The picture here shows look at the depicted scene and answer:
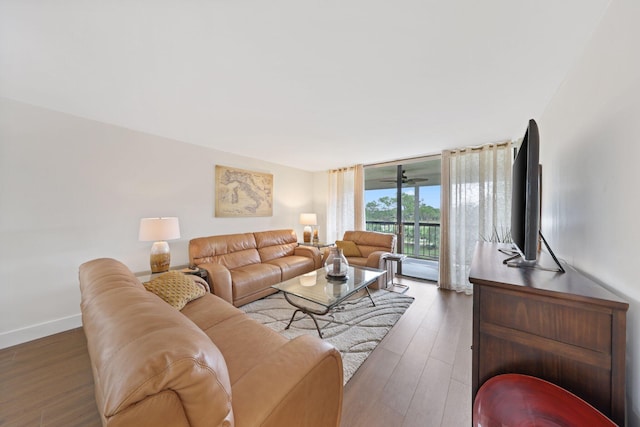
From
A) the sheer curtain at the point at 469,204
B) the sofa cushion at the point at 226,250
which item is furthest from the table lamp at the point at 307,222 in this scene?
the sheer curtain at the point at 469,204

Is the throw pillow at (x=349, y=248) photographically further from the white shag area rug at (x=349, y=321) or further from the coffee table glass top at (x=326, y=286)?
the coffee table glass top at (x=326, y=286)

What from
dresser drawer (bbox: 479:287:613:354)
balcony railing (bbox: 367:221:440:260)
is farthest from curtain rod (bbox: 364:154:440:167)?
dresser drawer (bbox: 479:287:613:354)

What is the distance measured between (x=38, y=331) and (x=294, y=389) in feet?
10.1

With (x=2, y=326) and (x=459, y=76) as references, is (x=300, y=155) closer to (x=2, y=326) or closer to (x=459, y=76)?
(x=459, y=76)

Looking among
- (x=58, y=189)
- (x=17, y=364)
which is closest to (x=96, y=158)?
(x=58, y=189)

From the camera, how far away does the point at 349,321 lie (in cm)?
237

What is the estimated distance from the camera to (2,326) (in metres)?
2.00

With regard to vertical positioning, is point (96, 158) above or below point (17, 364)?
above

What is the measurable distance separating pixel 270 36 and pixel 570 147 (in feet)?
6.63

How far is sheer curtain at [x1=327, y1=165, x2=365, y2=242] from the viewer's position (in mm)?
4453

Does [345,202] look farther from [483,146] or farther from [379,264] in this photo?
[483,146]

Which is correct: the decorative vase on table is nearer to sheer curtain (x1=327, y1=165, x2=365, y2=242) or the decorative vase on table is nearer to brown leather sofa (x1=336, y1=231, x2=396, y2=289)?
brown leather sofa (x1=336, y1=231, x2=396, y2=289)

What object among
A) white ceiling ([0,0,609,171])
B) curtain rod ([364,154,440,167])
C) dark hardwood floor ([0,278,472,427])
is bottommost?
dark hardwood floor ([0,278,472,427])

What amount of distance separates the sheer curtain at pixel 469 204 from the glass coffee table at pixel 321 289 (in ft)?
5.11
